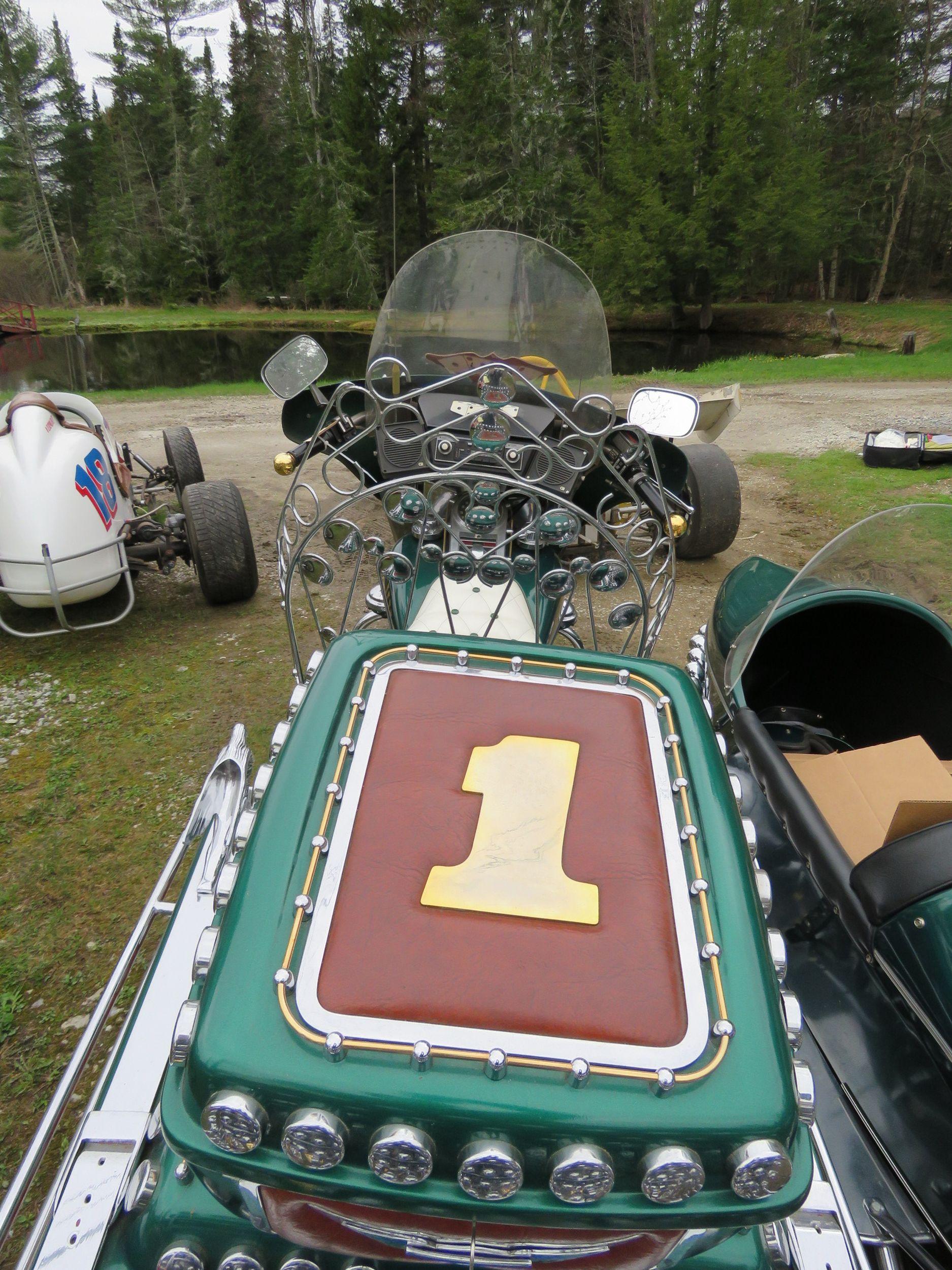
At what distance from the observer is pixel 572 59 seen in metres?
30.2

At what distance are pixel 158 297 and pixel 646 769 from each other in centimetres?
4322

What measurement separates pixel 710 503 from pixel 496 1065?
4586mm

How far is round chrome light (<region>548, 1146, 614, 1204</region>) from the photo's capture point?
2.97 feet

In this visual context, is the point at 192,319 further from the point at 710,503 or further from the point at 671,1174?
the point at 671,1174

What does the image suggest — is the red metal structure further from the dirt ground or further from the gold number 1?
the gold number 1

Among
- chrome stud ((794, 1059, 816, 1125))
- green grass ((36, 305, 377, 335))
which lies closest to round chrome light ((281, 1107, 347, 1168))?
chrome stud ((794, 1059, 816, 1125))

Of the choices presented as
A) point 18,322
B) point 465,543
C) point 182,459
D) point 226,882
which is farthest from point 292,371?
point 18,322

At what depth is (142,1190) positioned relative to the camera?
4.10 ft

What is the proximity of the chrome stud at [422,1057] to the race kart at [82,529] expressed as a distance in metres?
Answer: 3.43

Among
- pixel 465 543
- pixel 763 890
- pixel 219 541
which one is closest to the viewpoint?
pixel 763 890

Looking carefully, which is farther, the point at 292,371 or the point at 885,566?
the point at 292,371

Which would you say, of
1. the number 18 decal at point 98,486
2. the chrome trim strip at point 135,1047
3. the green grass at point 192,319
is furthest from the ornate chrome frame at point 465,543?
the green grass at point 192,319

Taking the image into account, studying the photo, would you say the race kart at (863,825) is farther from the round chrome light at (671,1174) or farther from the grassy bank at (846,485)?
the grassy bank at (846,485)

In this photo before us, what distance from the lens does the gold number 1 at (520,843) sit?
1.10 meters
